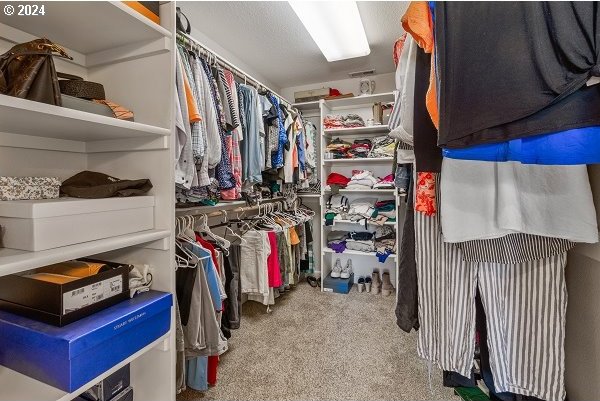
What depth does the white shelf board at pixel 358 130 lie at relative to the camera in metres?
2.82

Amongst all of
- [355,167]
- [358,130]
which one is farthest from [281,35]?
[355,167]

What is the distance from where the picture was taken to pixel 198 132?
1340mm

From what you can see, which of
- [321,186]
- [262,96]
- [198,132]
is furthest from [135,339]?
[321,186]

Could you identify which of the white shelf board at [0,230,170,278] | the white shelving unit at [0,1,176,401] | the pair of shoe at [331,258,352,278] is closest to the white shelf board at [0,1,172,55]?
the white shelving unit at [0,1,176,401]

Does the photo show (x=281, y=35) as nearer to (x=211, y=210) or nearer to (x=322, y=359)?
(x=211, y=210)

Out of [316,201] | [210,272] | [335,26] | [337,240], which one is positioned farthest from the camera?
[316,201]

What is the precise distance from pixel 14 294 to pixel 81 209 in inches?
13.0

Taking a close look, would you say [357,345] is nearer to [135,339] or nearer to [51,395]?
[135,339]

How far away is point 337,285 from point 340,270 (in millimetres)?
202

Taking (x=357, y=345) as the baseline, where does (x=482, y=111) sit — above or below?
above

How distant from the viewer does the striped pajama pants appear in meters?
0.86

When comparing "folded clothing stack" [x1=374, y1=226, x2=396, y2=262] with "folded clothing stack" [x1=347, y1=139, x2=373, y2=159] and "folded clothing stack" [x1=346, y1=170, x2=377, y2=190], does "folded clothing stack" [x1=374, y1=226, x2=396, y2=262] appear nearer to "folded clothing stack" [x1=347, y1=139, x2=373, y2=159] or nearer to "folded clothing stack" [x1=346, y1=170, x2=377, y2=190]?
"folded clothing stack" [x1=346, y1=170, x2=377, y2=190]

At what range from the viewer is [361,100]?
9.80 ft

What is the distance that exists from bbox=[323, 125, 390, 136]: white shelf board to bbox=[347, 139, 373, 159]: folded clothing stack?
0.12 m
